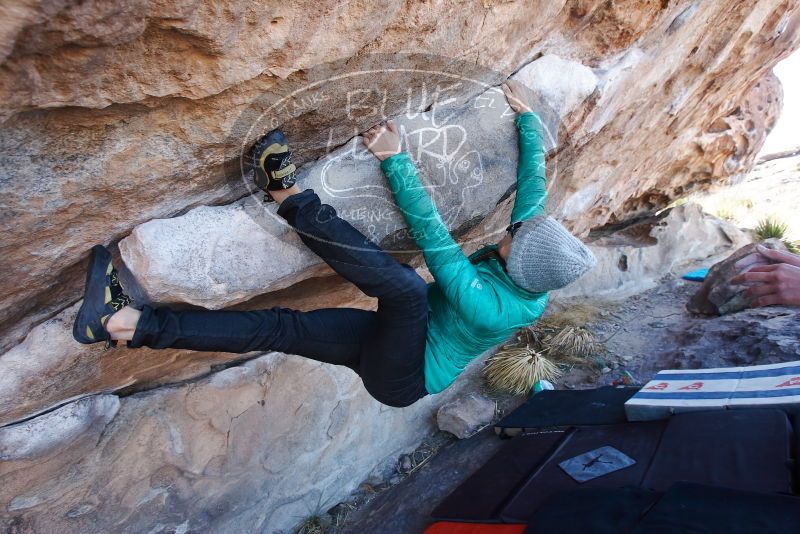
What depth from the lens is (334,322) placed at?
2.47m

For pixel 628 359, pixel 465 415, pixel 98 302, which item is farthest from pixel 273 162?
pixel 628 359

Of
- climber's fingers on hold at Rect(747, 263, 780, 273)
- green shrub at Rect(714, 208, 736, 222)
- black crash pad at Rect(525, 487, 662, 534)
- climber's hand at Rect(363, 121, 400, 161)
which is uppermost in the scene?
climber's hand at Rect(363, 121, 400, 161)

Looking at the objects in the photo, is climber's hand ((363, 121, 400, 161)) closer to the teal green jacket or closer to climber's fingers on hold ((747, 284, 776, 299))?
the teal green jacket

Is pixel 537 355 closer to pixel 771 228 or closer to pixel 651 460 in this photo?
pixel 651 460

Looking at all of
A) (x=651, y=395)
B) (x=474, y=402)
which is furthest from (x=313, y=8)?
(x=474, y=402)

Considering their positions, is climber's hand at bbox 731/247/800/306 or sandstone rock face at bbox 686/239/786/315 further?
sandstone rock face at bbox 686/239/786/315

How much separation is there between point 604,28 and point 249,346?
8.21 ft

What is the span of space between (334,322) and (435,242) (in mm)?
584

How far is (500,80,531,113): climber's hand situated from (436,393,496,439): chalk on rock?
8.33 ft

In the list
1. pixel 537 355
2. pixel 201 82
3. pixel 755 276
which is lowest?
pixel 537 355

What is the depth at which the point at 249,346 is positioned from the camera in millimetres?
2264

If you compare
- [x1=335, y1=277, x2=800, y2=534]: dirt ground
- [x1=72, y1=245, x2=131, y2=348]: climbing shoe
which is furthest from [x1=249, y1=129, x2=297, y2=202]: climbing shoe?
[x1=335, y1=277, x2=800, y2=534]: dirt ground

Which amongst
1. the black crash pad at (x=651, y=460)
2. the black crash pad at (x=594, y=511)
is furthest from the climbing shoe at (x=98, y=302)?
the black crash pad at (x=651, y=460)

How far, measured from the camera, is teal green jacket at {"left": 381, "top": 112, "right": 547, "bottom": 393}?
2.32 meters
